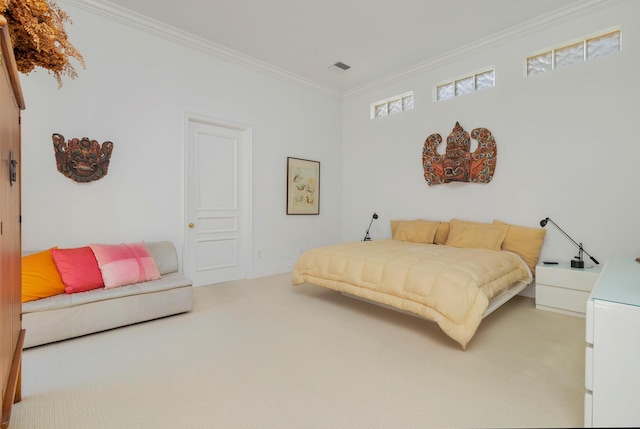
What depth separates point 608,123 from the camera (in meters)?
3.23

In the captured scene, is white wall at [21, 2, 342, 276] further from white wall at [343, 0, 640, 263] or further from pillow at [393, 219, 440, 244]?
white wall at [343, 0, 640, 263]

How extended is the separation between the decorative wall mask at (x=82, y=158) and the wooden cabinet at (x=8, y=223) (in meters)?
1.81

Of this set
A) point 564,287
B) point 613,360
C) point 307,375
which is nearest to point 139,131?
point 307,375

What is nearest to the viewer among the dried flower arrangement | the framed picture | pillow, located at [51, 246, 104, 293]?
the dried flower arrangement

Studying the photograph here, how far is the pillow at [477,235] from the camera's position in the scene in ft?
12.0

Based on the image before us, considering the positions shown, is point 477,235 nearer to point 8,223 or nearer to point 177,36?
point 8,223

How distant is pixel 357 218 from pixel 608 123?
11.6 feet

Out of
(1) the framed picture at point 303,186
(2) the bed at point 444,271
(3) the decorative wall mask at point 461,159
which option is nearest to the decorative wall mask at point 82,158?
(2) the bed at point 444,271

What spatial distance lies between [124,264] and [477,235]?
152 inches

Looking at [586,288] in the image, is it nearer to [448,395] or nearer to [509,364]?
[509,364]

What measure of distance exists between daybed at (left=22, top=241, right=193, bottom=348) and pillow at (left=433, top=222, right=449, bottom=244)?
3.20 meters

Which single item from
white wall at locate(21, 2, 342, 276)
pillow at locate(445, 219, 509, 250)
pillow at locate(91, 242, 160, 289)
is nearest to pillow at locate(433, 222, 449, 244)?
pillow at locate(445, 219, 509, 250)

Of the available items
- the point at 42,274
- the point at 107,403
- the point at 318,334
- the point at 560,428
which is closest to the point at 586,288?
the point at 560,428

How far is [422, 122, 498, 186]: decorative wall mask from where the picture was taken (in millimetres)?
4047
